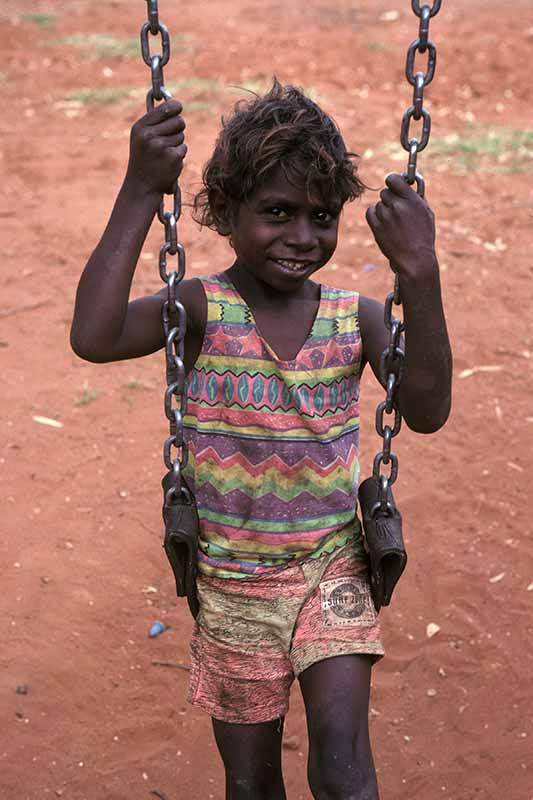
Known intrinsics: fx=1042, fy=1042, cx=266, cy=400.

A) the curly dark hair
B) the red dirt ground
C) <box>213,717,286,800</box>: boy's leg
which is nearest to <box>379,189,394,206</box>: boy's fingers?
the curly dark hair

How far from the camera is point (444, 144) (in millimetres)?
9141

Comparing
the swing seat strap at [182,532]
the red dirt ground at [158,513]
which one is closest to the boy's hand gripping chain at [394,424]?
the swing seat strap at [182,532]

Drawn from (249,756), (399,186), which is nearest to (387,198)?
(399,186)

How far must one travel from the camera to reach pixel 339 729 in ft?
7.56

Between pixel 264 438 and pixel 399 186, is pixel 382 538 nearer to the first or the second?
pixel 264 438

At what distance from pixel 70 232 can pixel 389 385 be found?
18.7 ft

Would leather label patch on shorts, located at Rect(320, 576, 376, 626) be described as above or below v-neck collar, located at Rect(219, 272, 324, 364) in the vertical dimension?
Answer: below

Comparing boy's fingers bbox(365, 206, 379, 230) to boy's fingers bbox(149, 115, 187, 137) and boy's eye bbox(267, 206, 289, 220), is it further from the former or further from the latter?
boy's fingers bbox(149, 115, 187, 137)

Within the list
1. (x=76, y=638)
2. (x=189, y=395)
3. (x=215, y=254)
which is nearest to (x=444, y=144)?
(x=215, y=254)

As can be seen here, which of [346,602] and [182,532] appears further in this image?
[346,602]

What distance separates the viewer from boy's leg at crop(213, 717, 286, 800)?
254cm

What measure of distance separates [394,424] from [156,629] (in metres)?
1.92

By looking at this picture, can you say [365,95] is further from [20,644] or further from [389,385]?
[389,385]

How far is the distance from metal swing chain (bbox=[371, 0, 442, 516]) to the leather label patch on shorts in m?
0.20
